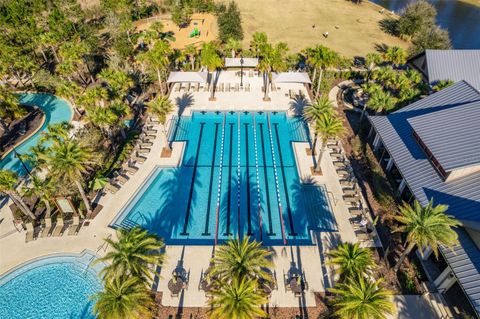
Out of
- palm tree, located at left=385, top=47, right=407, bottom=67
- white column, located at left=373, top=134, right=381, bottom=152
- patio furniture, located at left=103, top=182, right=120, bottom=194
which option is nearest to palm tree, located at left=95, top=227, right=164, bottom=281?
patio furniture, located at left=103, top=182, right=120, bottom=194

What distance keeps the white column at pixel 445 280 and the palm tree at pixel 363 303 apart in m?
7.95

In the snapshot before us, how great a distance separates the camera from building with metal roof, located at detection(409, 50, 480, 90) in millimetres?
41156

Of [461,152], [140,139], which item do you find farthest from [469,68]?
[140,139]

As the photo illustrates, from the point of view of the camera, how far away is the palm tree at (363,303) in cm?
1742

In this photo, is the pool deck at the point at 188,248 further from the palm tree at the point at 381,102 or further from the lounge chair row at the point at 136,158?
the palm tree at the point at 381,102

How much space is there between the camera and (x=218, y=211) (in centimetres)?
3019

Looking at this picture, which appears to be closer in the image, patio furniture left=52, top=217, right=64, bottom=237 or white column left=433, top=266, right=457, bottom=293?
white column left=433, top=266, right=457, bottom=293

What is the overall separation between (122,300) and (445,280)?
24218mm

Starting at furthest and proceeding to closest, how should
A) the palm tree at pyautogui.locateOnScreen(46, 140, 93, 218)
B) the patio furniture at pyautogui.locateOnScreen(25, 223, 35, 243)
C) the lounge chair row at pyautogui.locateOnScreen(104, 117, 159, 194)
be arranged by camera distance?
the lounge chair row at pyautogui.locateOnScreen(104, 117, 159, 194) < the patio furniture at pyautogui.locateOnScreen(25, 223, 35, 243) < the palm tree at pyautogui.locateOnScreen(46, 140, 93, 218)

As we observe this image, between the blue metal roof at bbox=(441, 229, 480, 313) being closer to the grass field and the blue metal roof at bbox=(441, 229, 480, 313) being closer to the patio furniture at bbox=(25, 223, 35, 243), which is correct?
the patio furniture at bbox=(25, 223, 35, 243)

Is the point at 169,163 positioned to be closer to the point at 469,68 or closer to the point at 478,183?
the point at 478,183

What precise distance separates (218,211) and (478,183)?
23.8 metres

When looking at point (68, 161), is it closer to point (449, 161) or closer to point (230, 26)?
point (449, 161)

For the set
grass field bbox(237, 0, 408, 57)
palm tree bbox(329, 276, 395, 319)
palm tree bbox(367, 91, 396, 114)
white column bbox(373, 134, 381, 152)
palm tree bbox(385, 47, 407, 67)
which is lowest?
palm tree bbox(329, 276, 395, 319)
